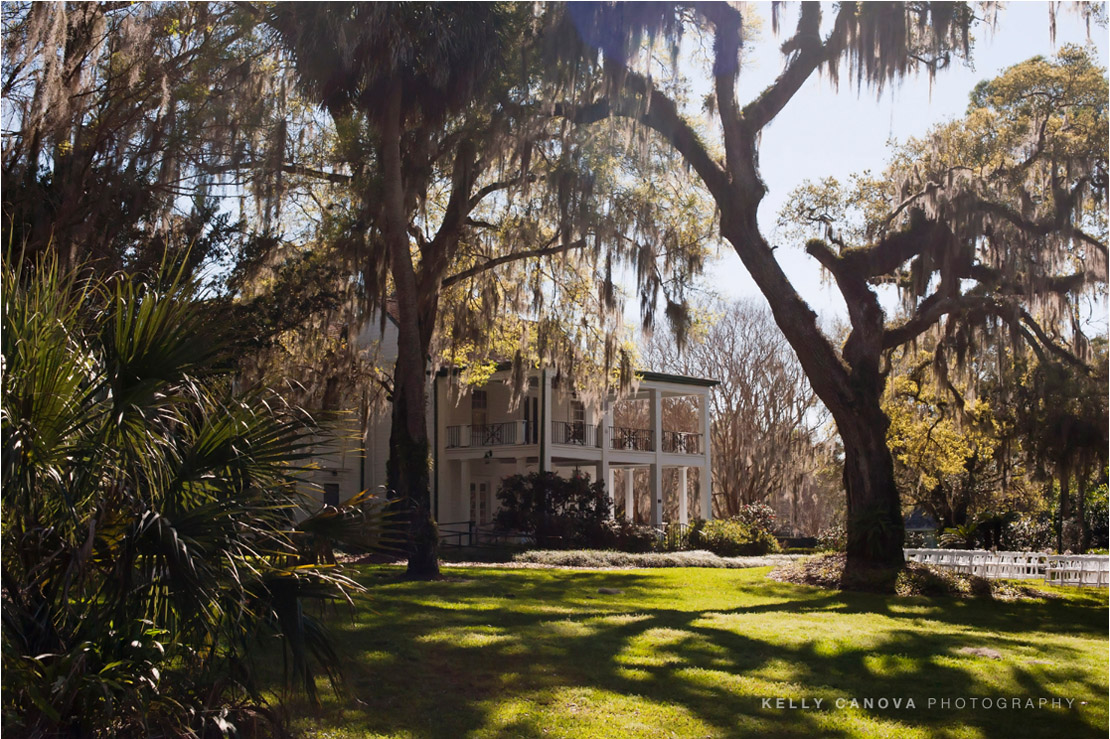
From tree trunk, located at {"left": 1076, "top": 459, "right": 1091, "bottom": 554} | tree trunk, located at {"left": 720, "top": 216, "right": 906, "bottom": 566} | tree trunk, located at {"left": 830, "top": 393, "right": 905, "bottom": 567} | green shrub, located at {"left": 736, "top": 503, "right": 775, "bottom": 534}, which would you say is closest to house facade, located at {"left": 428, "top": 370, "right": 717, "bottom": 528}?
green shrub, located at {"left": 736, "top": 503, "right": 775, "bottom": 534}

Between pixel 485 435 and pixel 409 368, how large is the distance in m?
14.9

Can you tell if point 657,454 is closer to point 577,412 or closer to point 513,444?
point 577,412

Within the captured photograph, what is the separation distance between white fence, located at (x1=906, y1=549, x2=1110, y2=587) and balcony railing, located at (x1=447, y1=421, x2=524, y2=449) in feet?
43.3

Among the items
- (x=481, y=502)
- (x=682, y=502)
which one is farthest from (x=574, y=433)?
(x=682, y=502)

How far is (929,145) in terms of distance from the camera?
19219 mm

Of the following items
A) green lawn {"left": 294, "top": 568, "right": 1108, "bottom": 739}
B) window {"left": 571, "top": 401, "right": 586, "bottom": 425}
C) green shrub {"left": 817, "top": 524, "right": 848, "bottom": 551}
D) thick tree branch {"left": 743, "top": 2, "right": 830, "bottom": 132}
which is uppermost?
thick tree branch {"left": 743, "top": 2, "right": 830, "bottom": 132}

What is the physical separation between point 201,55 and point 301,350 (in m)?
7.11

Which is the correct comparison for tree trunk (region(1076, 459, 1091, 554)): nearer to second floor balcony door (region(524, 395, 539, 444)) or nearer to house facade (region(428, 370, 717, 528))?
house facade (region(428, 370, 717, 528))

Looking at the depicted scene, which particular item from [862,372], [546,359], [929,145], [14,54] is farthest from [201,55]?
[929,145]

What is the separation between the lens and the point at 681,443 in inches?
1288

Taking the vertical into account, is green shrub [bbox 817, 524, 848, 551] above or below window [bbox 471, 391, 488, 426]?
below

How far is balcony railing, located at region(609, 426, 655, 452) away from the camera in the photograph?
102 feet

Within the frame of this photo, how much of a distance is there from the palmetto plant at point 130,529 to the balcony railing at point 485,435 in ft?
74.9

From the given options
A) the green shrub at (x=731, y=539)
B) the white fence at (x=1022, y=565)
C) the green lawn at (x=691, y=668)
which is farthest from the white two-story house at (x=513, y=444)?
the green lawn at (x=691, y=668)
